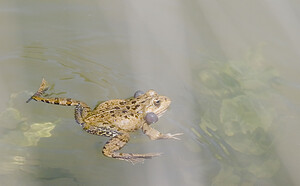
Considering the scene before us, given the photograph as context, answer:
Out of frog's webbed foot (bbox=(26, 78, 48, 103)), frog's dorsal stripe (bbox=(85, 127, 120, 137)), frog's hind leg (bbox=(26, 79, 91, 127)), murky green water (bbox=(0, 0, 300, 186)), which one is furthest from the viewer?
frog's webbed foot (bbox=(26, 78, 48, 103))

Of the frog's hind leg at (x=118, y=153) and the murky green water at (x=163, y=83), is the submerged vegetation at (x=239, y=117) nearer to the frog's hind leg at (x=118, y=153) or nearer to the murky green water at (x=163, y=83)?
the murky green water at (x=163, y=83)

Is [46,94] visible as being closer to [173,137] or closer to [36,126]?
[36,126]

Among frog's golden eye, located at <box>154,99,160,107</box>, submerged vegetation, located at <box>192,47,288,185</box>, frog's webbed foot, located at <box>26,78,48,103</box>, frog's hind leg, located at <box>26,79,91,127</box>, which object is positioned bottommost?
submerged vegetation, located at <box>192,47,288,185</box>

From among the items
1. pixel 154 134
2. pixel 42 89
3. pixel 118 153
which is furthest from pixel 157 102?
pixel 42 89

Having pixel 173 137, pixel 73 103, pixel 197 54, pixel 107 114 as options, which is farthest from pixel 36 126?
pixel 197 54

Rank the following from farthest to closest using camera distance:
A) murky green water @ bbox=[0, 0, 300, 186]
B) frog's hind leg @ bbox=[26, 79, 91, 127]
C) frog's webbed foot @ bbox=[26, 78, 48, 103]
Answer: frog's webbed foot @ bbox=[26, 78, 48, 103] → frog's hind leg @ bbox=[26, 79, 91, 127] → murky green water @ bbox=[0, 0, 300, 186]

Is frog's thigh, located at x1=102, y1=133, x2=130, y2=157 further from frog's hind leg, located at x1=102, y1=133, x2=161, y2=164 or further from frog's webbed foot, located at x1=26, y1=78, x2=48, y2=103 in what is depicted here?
frog's webbed foot, located at x1=26, y1=78, x2=48, y2=103

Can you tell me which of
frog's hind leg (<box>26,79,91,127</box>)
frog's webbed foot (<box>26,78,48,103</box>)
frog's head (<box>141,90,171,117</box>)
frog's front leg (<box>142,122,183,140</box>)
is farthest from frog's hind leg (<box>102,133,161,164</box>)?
frog's webbed foot (<box>26,78,48,103</box>)

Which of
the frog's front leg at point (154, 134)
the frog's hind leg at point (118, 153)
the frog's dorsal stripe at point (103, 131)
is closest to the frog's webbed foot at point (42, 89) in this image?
the frog's dorsal stripe at point (103, 131)
